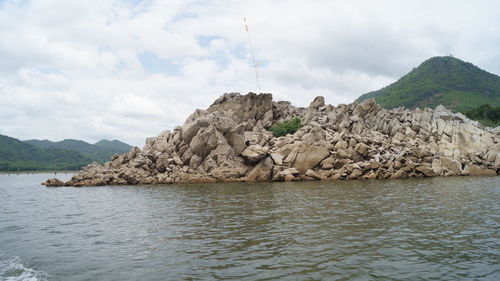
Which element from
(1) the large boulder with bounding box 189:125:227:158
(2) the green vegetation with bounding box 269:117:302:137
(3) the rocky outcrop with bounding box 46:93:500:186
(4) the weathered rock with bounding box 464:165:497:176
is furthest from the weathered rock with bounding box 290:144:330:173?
(4) the weathered rock with bounding box 464:165:497:176

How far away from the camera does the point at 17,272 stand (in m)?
13.3

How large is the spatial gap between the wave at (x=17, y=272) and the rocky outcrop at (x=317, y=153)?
4562cm

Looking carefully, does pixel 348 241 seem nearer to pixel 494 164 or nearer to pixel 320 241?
pixel 320 241

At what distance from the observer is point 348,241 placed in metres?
15.9

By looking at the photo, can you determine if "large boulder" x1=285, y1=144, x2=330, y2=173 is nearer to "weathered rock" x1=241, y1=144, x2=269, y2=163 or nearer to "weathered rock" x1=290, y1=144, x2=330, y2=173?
"weathered rock" x1=290, y1=144, x2=330, y2=173

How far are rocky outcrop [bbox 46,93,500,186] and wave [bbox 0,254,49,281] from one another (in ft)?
150

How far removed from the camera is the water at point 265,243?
40.2ft

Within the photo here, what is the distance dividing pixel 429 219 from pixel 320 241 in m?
8.95

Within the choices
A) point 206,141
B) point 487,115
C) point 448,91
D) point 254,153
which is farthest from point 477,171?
point 448,91

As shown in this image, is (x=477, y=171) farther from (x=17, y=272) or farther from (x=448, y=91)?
(x=448, y=91)

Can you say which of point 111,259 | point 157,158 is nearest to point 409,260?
point 111,259

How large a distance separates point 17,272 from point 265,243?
33.9ft

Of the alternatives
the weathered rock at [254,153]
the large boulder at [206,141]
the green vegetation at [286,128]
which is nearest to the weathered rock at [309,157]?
the weathered rock at [254,153]

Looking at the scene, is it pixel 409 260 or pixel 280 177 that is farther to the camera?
pixel 280 177
